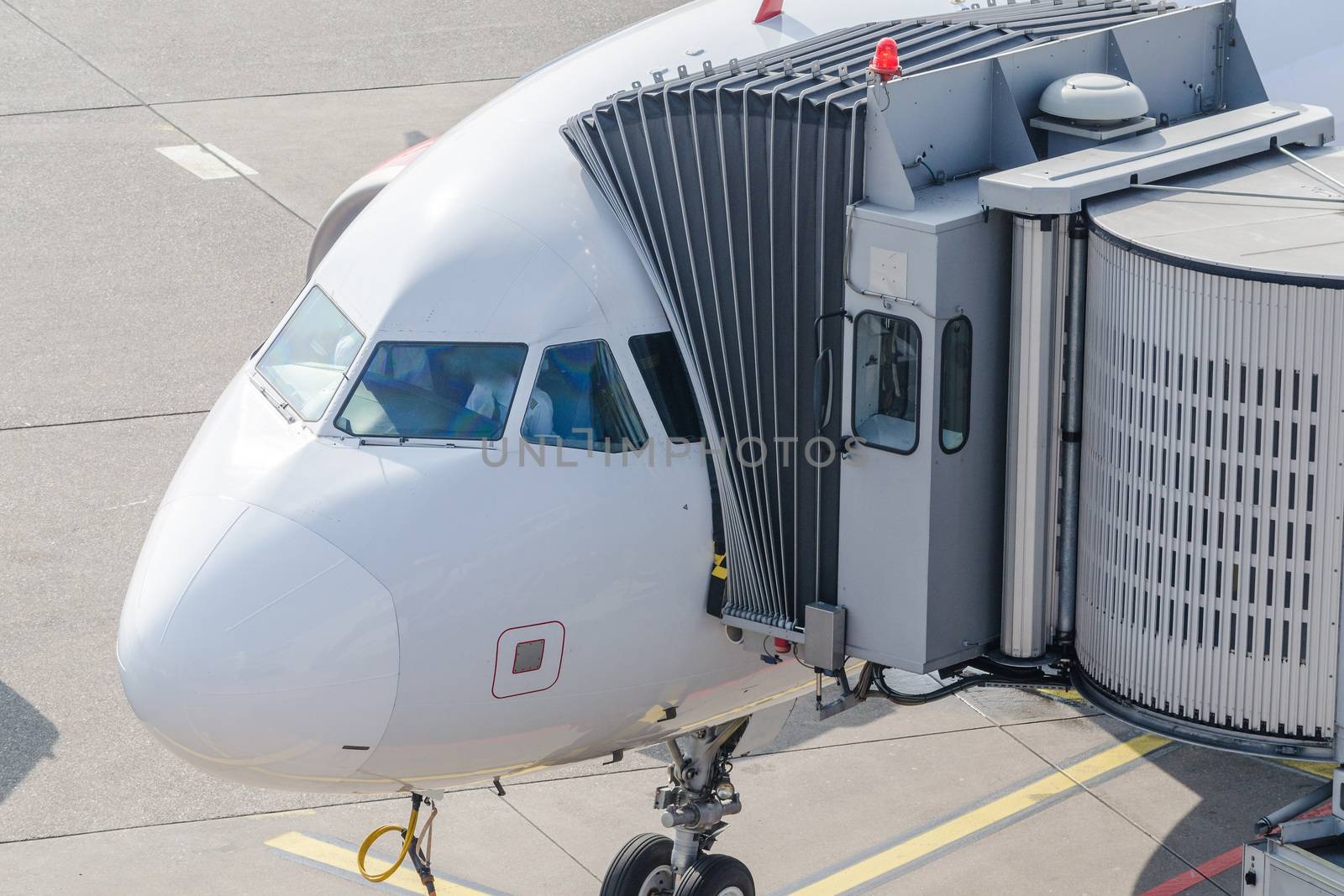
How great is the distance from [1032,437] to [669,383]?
1.86 meters

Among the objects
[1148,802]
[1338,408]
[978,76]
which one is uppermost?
[978,76]

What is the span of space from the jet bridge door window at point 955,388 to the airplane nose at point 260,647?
9.33 ft

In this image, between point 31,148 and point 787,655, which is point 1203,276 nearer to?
point 787,655

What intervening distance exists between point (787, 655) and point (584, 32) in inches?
1098

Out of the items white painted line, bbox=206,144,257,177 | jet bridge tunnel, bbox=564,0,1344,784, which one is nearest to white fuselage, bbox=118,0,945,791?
jet bridge tunnel, bbox=564,0,1344,784

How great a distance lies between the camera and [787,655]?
9688mm

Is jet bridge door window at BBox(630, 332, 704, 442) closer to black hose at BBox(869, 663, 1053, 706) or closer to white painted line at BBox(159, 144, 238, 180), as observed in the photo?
black hose at BBox(869, 663, 1053, 706)

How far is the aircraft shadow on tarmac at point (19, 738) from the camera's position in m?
14.9

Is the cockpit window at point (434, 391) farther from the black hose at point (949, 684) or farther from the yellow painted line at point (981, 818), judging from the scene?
the yellow painted line at point (981, 818)

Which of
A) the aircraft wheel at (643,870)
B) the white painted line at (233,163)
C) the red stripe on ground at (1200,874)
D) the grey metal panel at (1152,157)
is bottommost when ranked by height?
the red stripe on ground at (1200,874)

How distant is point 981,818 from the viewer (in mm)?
14055

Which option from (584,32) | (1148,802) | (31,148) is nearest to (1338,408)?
(1148,802)

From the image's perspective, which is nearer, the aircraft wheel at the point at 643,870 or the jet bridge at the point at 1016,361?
the jet bridge at the point at 1016,361

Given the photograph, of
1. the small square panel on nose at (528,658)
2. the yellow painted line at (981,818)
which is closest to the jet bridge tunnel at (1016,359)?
the small square panel on nose at (528,658)
